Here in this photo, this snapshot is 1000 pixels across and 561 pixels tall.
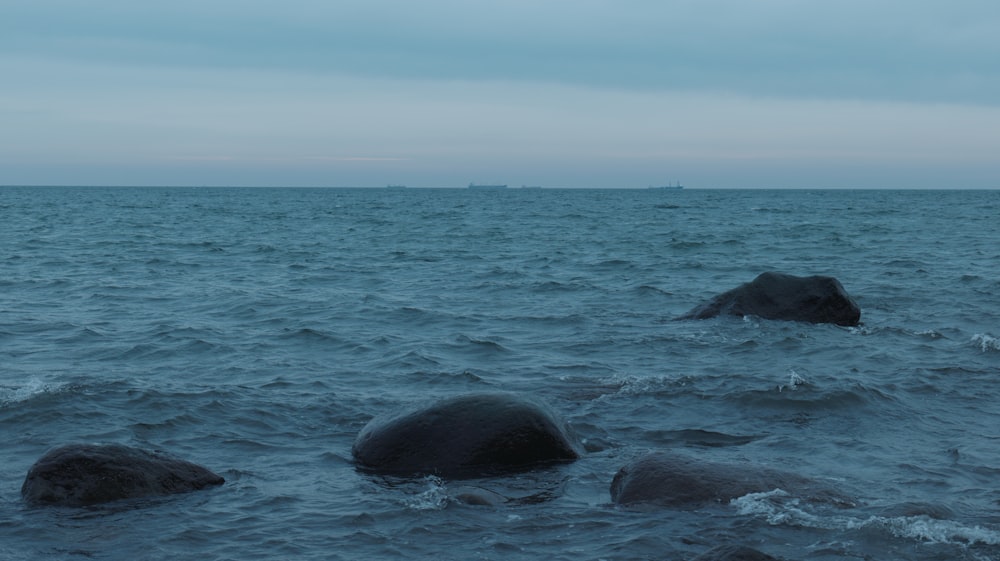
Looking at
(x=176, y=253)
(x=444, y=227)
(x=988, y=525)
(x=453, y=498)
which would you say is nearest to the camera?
(x=988, y=525)

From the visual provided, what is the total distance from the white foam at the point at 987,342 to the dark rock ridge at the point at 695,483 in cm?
862

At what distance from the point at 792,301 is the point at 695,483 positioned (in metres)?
10.6

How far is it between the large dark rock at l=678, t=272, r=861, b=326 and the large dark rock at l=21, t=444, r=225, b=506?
480 inches

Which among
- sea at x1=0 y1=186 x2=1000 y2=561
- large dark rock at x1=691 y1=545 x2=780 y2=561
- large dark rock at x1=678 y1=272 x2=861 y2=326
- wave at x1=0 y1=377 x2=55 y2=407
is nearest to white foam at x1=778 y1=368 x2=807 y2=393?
sea at x1=0 y1=186 x2=1000 y2=561

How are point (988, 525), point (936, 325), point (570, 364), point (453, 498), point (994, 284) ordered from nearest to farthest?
point (988, 525)
point (453, 498)
point (570, 364)
point (936, 325)
point (994, 284)

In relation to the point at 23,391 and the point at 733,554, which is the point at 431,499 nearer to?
the point at 733,554

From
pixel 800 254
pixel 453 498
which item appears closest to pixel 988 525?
pixel 453 498

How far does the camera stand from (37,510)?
7953mm

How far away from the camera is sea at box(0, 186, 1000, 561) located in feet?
24.7

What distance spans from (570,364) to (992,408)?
5791 millimetres

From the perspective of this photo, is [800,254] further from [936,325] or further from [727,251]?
[936,325]

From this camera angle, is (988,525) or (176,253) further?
(176,253)

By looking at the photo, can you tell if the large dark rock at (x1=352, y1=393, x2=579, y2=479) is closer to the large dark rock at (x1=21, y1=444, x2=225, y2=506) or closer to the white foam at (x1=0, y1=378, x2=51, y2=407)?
the large dark rock at (x1=21, y1=444, x2=225, y2=506)

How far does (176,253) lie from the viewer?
35.0 meters
